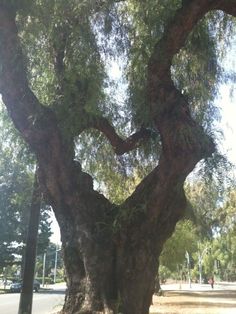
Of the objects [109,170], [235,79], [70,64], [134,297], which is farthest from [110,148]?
[134,297]

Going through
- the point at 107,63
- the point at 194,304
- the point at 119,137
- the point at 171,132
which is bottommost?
the point at 194,304

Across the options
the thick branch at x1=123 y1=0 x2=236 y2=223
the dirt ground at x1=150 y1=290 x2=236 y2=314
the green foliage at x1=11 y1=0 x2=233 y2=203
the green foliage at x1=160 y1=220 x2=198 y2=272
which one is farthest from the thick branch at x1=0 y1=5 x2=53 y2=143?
the green foliage at x1=160 y1=220 x2=198 y2=272

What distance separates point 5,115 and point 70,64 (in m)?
1.76

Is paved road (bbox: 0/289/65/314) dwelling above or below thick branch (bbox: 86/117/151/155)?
below

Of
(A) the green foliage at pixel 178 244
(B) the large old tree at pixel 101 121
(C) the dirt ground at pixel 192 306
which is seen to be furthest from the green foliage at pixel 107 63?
(A) the green foliage at pixel 178 244

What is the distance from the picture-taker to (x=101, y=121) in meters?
9.30

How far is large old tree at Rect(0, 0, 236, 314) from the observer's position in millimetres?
7906

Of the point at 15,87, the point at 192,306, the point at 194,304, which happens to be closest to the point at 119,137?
the point at 15,87

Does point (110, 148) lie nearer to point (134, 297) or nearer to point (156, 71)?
point (156, 71)

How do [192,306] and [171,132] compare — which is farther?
[192,306]

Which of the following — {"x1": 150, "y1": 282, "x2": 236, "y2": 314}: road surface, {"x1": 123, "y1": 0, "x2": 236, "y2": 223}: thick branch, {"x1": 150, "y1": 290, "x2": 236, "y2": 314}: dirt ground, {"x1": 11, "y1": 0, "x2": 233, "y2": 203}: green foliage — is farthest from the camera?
{"x1": 150, "y1": 282, "x2": 236, "y2": 314}: road surface

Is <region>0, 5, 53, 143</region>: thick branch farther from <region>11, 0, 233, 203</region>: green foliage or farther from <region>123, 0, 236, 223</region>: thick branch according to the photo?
<region>123, 0, 236, 223</region>: thick branch

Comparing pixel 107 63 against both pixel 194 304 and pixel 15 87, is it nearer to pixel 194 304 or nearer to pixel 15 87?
pixel 15 87

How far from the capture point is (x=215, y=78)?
10.5 metres
